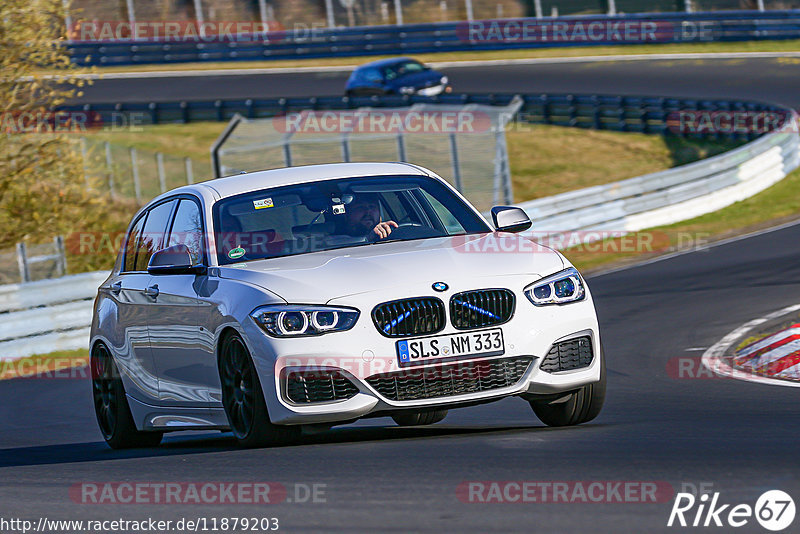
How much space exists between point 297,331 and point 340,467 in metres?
0.81

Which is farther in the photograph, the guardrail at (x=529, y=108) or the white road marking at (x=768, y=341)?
the guardrail at (x=529, y=108)

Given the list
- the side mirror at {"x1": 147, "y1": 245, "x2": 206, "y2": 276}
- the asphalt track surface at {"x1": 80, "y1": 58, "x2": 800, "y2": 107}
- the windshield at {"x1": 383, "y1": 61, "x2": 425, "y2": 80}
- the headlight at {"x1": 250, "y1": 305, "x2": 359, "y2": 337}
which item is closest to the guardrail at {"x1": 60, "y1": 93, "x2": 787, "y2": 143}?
the windshield at {"x1": 383, "y1": 61, "x2": 425, "y2": 80}

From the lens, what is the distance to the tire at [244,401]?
7.04m

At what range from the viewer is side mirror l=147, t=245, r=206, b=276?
25.4ft

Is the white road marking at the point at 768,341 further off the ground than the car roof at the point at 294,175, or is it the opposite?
the car roof at the point at 294,175

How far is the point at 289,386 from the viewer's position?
22.6 ft

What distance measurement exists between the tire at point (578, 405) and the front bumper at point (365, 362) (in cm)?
45

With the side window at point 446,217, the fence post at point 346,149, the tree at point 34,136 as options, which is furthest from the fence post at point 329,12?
the side window at point 446,217

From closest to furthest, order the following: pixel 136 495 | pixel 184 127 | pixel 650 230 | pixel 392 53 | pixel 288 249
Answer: pixel 136 495 → pixel 288 249 → pixel 650 230 → pixel 184 127 → pixel 392 53

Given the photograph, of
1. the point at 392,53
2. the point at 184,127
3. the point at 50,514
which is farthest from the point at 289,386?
the point at 392,53

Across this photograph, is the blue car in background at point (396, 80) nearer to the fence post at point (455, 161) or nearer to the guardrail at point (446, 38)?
the guardrail at point (446, 38)

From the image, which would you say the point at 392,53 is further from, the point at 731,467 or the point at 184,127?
the point at 731,467

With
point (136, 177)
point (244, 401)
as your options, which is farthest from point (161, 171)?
point (244, 401)

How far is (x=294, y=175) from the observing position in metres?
8.38
